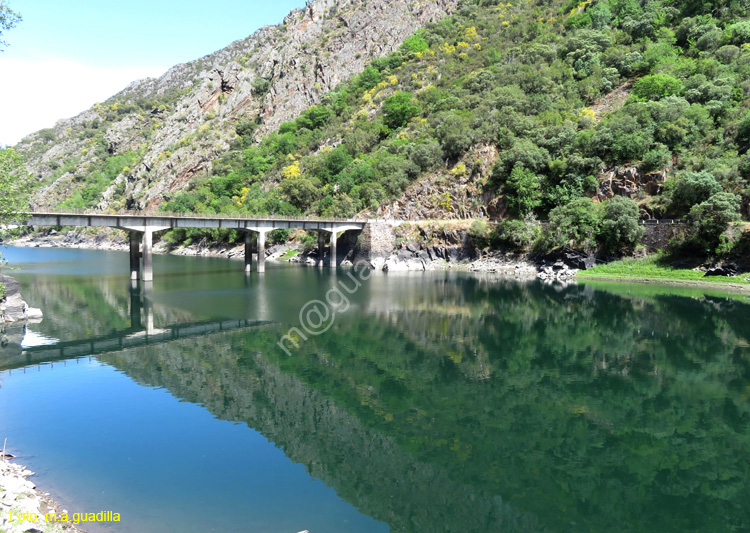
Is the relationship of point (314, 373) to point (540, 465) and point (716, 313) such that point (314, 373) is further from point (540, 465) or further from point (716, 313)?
point (716, 313)

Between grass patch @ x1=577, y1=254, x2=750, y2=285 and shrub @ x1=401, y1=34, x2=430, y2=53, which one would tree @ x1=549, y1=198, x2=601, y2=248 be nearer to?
grass patch @ x1=577, y1=254, x2=750, y2=285

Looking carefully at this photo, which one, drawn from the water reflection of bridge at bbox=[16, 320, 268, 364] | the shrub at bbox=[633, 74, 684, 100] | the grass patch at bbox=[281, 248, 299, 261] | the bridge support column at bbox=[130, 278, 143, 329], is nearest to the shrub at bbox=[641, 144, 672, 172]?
the shrub at bbox=[633, 74, 684, 100]

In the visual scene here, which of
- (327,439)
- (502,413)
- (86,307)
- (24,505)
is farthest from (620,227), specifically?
(24,505)

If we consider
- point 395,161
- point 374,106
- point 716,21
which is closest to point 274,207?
point 395,161

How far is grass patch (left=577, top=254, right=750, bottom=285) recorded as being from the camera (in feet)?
204

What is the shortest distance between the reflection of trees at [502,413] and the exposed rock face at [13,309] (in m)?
14.8

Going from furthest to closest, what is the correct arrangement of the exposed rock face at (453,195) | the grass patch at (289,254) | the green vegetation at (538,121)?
the grass patch at (289,254)
the exposed rock face at (453,195)
the green vegetation at (538,121)

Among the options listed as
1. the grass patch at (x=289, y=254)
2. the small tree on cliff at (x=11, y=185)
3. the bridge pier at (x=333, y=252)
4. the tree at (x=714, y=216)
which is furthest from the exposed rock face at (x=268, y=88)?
the tree at (x=714, y=216)

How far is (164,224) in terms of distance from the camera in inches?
2655

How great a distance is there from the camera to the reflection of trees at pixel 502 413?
46.1 feet

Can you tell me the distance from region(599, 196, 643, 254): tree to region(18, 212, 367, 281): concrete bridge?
4028 centimetres

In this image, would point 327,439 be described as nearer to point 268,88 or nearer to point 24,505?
point 24,505

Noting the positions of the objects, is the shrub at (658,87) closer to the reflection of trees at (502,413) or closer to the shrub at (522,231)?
the shrub at (522,231)

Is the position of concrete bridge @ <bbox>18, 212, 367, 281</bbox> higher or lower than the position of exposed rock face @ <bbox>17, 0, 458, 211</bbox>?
lower
